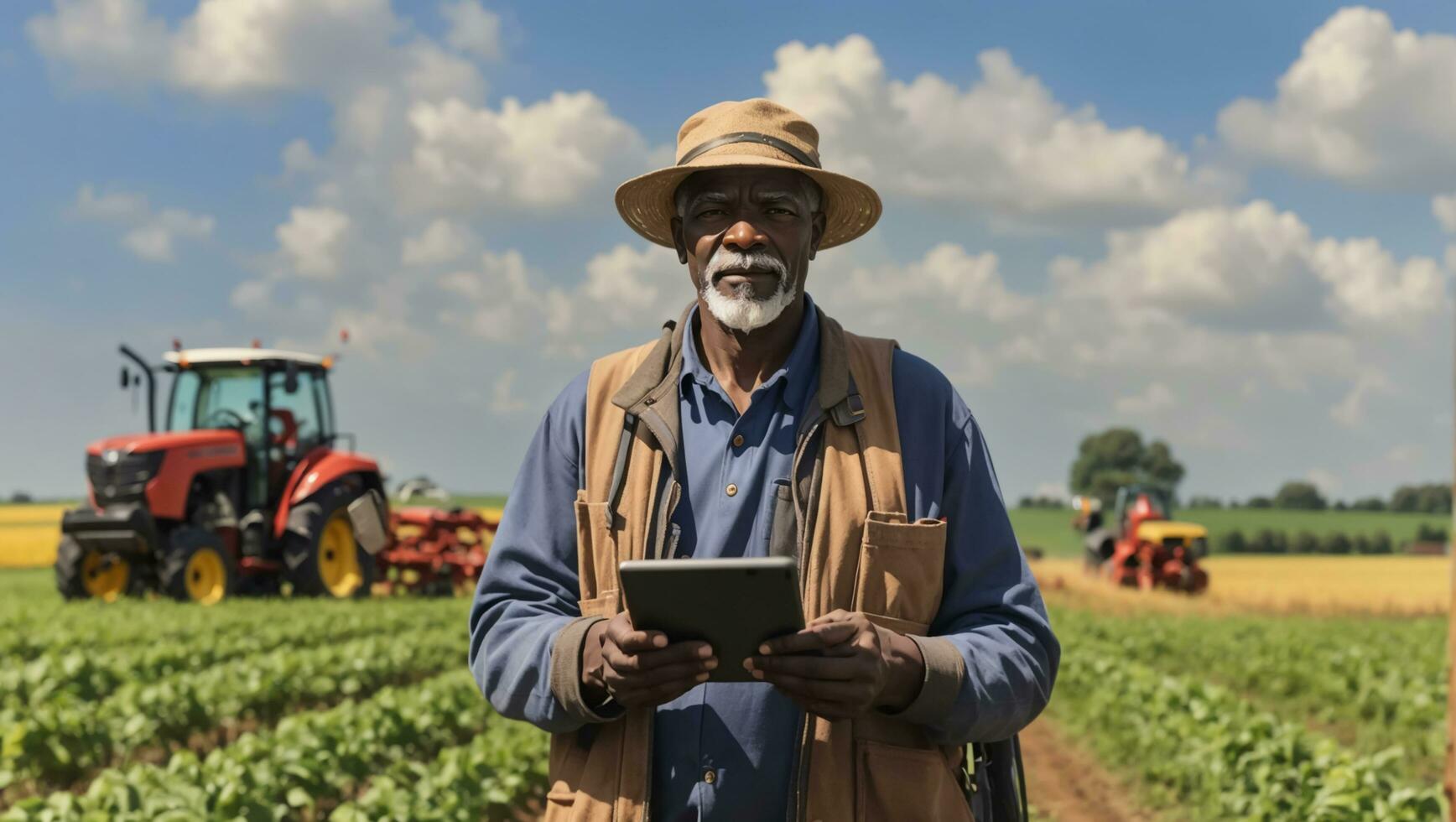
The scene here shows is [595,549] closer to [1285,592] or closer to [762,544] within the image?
[762,544]

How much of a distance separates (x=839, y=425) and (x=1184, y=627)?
15.8 meters

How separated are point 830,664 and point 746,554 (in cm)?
36

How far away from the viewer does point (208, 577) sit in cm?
1552

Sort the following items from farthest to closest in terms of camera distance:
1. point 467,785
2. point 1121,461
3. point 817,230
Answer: point 1121,461 → point 467,785 → point 817,230

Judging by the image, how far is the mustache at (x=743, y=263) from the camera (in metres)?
2.52

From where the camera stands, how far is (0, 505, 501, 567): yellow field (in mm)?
33406

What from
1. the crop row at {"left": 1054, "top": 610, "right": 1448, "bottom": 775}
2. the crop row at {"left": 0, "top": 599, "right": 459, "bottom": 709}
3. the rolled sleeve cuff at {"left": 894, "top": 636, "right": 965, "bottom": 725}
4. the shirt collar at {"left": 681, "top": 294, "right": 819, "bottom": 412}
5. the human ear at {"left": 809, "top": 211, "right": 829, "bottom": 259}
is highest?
the human ear at {"left": 809, "top": 211, "right": 829, "bottom": 259}

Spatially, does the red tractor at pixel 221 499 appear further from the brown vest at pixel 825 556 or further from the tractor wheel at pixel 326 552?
the brown vest at pixel 825 556

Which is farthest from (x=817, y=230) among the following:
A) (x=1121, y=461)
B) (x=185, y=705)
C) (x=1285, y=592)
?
(x=1121, y=461)

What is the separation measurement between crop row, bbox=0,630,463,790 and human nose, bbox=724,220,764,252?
194 inches

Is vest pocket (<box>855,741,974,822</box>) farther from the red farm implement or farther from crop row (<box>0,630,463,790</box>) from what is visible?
the red farm implement

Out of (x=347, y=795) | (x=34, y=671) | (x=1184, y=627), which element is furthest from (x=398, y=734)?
(x=1184, y=627)

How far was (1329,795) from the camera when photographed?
5887 millimetres

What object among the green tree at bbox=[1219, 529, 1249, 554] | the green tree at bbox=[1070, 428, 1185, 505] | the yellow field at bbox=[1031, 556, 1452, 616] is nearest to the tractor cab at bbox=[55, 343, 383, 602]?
the yellow field at bbox=[1031, 556, 1452, 616]
